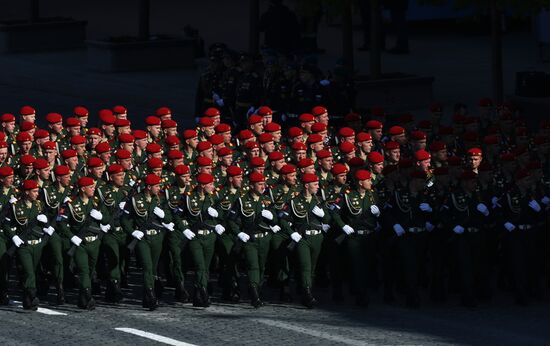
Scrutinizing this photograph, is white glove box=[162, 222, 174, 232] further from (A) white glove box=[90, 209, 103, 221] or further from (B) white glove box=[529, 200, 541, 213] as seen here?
(B) white glove box=[529, 200, 541, 213]

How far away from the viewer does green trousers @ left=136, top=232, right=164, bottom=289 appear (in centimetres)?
2142

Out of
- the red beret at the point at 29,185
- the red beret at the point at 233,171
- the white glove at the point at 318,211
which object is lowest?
the white glove at the point at 318,211

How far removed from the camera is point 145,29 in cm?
3838

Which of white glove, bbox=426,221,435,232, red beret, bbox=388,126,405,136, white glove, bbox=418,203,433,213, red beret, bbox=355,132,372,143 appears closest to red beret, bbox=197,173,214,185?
white glove, bbox=418,203,433,213

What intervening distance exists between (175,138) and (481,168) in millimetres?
4078

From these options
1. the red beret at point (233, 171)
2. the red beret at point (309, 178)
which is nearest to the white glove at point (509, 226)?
the red beret at point (309, 178)

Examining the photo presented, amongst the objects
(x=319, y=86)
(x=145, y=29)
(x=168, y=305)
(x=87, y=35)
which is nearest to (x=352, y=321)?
(x=168, y=305)

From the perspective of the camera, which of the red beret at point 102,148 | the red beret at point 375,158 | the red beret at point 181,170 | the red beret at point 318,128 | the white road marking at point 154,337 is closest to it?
the white road marking at point 154,337

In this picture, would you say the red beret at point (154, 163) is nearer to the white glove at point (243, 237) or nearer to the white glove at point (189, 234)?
the white glove at point (189, 234)

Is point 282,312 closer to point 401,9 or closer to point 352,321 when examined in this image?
point 352,321

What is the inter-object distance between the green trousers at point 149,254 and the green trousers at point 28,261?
44.2 inches

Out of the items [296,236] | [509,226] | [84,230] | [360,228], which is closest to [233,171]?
[296,236]

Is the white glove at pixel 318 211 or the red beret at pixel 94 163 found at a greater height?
the red beret at pixel 94 163

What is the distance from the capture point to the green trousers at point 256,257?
2150cm
